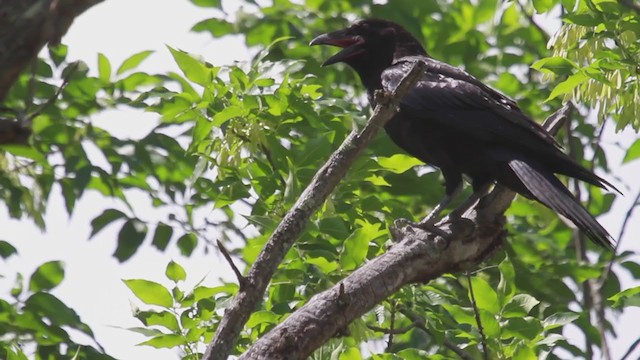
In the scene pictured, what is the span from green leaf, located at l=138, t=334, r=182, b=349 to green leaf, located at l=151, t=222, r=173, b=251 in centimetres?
171

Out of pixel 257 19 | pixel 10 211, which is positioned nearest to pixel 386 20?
pixel 257 19

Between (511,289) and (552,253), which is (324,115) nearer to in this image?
(511,289)

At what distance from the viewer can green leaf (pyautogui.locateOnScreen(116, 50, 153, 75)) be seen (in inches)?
217

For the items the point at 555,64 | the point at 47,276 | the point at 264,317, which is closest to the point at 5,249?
the point at 47,276

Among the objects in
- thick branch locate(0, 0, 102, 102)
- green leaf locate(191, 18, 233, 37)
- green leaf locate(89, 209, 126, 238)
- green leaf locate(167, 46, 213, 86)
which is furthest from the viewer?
green leaf locate(191, 18, 233, 37)

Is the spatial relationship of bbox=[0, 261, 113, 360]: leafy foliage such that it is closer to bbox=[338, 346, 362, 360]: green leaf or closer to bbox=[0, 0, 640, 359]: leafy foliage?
bbox=[0, 0, 640, 359]: leafy foliage

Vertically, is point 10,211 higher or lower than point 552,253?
lower

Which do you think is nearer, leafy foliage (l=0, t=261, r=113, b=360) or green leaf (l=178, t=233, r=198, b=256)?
leafy foliage (l=0, t=261, r=113, b=360)

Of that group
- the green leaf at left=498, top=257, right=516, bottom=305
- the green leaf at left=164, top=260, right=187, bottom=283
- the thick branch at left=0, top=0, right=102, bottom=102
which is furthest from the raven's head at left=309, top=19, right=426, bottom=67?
the thick branch at left=0, top=0, right=102, bottom=102

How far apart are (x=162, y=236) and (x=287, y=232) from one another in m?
2.57

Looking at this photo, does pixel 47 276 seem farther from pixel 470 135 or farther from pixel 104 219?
pixel 470 135

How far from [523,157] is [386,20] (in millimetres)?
1670

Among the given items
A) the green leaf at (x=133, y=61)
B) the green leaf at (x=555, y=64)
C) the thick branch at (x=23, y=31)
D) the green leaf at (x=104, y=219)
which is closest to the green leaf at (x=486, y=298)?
the green leaf at (x=555, y=64)

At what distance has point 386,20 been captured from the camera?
6.56 meters
